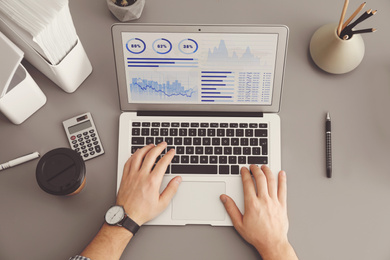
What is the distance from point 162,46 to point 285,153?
43 centimetres

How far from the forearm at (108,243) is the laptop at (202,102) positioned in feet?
0.31

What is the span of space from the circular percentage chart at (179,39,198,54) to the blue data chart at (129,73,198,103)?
8cm

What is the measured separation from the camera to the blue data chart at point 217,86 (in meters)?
0.94

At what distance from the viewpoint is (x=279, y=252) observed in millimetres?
886

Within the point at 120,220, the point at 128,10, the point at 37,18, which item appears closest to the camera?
the point at 37,18

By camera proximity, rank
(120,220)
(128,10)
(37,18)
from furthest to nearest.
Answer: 1. (128,10)
2. (120,220)
3. (37,18)

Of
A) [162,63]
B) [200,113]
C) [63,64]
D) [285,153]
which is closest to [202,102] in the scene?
[200,113]

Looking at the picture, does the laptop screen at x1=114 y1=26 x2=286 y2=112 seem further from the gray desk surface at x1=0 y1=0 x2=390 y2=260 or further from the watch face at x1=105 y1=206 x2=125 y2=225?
the watch face at x1=105 y1=206 x2=125 y2=225

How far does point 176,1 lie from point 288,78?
0.40m

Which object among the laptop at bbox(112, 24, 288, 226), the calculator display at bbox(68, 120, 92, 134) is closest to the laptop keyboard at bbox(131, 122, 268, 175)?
the laptop at bbox(112, 24, 288, 226)

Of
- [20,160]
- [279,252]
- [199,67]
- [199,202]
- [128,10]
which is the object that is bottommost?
[279,252]

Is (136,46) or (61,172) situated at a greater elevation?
(136,46)

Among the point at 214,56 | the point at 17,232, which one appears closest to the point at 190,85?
the point at 214,56

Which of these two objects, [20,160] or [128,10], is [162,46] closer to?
[128,10]
